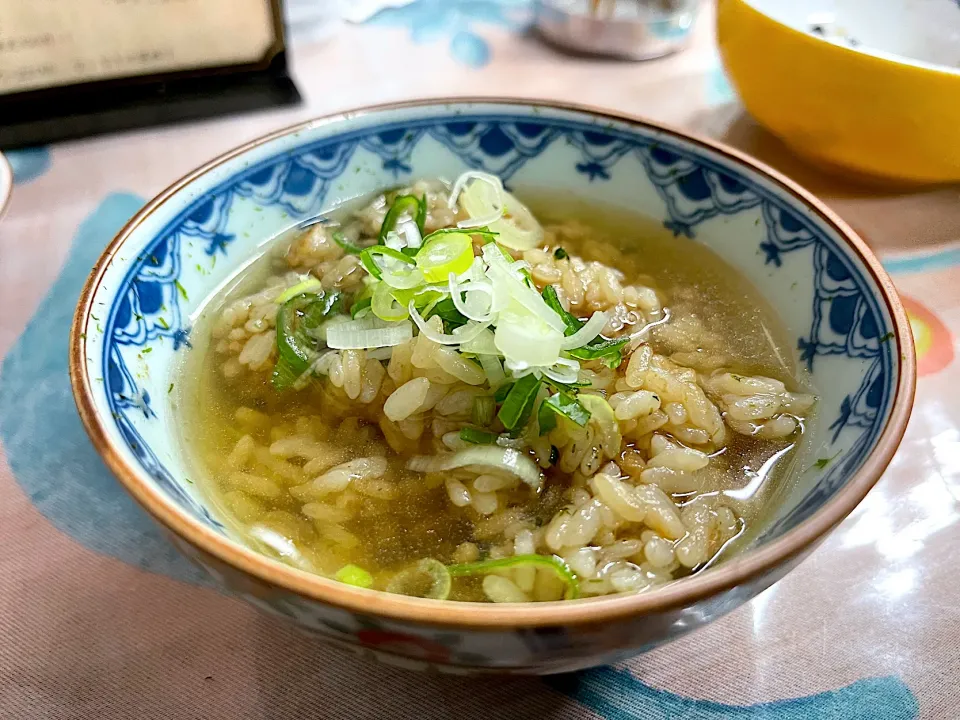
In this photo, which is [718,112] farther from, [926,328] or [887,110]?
[926,328]

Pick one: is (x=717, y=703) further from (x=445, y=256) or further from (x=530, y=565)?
(x=445, y=256)

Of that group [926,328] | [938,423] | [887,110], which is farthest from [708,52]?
[938,423]

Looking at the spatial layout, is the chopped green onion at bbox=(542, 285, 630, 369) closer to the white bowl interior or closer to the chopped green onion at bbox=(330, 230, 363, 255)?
the white bowl interior

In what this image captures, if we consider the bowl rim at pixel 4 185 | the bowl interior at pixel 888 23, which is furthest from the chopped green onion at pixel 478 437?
the bowl interior at pixel 888 23

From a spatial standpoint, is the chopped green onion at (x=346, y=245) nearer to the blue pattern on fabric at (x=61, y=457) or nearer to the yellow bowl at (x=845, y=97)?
the blue pattern on fabric at (x=61, y=457)

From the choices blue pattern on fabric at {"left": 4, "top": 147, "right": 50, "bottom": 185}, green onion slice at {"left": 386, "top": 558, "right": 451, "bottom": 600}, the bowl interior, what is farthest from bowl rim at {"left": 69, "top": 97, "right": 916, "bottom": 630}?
the bowl interior

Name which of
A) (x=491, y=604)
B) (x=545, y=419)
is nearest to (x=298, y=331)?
(x=545, y=419)

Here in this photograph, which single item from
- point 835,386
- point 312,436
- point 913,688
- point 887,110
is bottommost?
point 913,688
